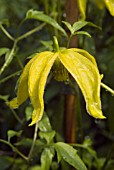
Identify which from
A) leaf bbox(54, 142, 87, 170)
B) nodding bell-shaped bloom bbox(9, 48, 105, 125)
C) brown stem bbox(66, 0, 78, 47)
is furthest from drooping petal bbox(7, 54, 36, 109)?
brown stem bbox(66, 0, 78, 47)

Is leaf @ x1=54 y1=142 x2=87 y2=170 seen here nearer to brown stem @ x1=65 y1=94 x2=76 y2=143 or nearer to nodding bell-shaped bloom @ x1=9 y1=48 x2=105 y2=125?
nodding bell-shaped bloom @ x1=9 y1=48 x2=105 y2=125

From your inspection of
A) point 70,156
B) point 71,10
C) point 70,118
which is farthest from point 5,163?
point 71,10

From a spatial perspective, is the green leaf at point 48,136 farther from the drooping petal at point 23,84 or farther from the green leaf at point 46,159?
the drooping petal at point 23,84

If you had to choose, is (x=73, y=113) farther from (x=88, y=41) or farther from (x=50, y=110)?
A: (x=50, y=110)

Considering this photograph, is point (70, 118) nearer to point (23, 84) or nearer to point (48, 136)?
point (48, 136)

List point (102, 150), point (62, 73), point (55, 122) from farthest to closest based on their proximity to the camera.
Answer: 1. point (102, 150)
2. point (55, 122)
3. point (62, 73)

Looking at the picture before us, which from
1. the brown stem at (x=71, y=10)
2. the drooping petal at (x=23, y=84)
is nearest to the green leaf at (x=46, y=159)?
the drooping petal at (x=23, y=84)

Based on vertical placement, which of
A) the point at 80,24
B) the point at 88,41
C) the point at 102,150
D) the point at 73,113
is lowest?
the point at 102,150

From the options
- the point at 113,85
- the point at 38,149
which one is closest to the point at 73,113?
the point at 113,85
